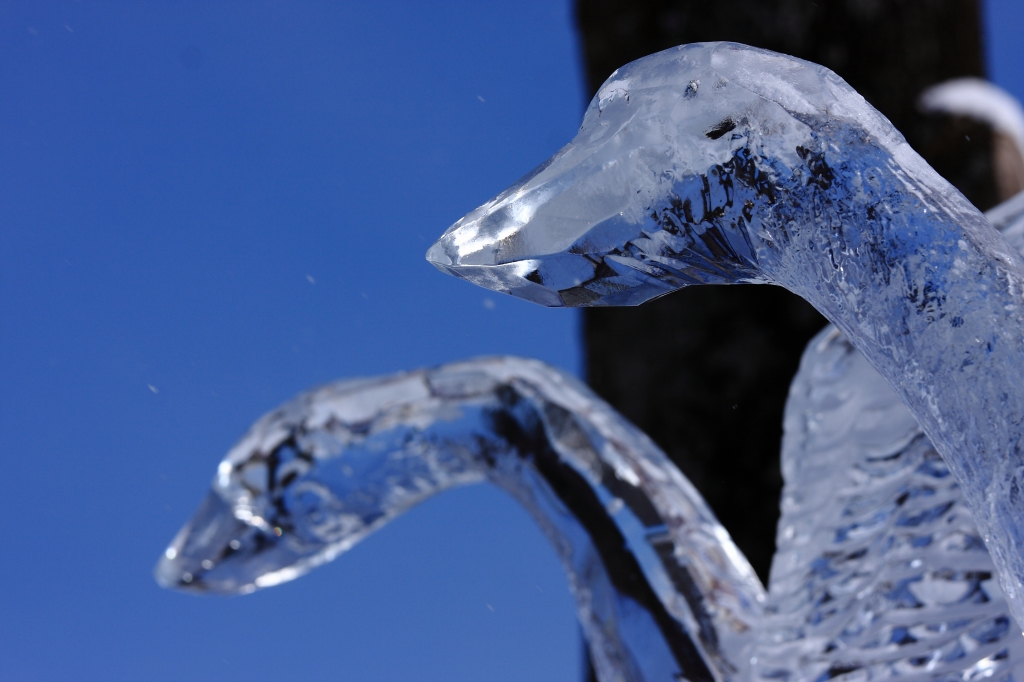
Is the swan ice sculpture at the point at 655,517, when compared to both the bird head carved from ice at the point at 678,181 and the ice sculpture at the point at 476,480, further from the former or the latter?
the bird head carved from ice at the point at 678,181

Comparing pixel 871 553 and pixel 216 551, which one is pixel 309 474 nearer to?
pixel 216 551

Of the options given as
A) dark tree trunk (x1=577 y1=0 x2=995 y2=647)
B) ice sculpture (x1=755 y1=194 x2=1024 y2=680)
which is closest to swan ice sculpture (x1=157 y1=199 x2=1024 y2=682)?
ice sculpture (x1=755 y1=194 x2=1024 y2=680)

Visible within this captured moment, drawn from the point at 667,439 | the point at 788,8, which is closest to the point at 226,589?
the point at 667,439

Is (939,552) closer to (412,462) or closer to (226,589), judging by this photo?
(412,462)

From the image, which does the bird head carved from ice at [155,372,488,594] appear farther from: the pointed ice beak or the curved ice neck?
the curved ice neck

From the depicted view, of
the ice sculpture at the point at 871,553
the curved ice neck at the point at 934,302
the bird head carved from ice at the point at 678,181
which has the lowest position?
the ice sculpture at the point at 871,553

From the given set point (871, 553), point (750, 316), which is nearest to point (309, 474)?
point (871, 553)

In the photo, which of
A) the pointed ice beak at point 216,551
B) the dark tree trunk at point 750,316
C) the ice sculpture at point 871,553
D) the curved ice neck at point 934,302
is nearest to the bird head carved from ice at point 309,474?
the pointed ice beak at point 216,551
